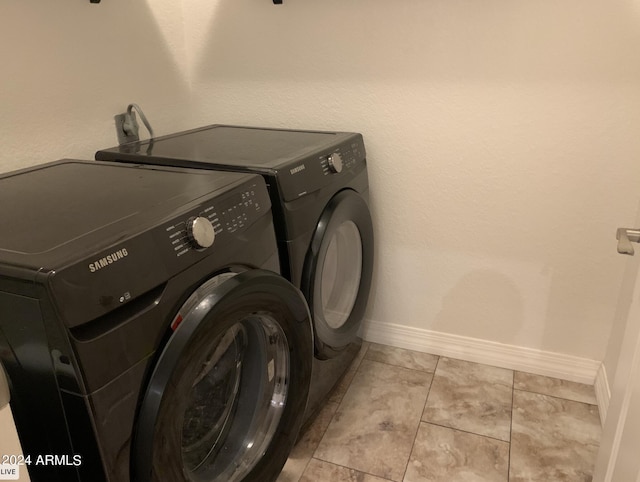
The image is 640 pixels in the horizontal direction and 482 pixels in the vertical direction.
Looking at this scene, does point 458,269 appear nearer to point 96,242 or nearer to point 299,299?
point 299,299

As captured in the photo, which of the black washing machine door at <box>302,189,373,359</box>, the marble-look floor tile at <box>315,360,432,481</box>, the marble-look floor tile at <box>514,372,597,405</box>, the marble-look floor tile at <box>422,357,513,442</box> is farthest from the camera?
the marble-look floor tile at <box>514,372,597,405</box>

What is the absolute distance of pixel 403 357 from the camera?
2.03m

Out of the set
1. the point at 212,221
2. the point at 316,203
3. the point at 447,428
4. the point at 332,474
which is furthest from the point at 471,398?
the point at 212,221

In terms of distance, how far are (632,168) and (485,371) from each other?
86cm

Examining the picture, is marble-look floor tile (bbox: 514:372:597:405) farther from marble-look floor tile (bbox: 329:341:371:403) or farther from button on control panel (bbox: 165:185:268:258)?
button on control panel (bbox: 165:185:268:258)

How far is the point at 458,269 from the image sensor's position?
1.91 meters

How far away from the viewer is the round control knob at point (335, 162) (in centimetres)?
151

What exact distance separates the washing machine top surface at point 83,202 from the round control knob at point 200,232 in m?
0.05

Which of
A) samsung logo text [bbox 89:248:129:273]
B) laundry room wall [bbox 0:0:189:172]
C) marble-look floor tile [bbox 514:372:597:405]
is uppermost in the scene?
laundry room wall [bbox 0:0:189:172]

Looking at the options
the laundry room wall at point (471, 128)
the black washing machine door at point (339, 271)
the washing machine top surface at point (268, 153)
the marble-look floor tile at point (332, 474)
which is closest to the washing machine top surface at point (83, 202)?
the washing machine top surface at point (268, 153)

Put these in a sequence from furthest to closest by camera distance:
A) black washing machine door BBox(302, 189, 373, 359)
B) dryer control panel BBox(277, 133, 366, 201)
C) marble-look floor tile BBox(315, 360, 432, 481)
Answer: marble-look floor tile BBox(315, 360, 432, 481)
black washing machine door BBox(302, 189, 373, 359)
dryer control panel BBox(277, 133, 366, 201)

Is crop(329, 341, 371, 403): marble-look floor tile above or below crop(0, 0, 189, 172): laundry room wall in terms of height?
below

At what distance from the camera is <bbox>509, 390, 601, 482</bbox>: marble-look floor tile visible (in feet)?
4.91

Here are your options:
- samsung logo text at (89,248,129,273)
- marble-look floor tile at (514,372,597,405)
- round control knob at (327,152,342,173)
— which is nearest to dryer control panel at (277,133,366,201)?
round control knob at (327,152,342,173)
